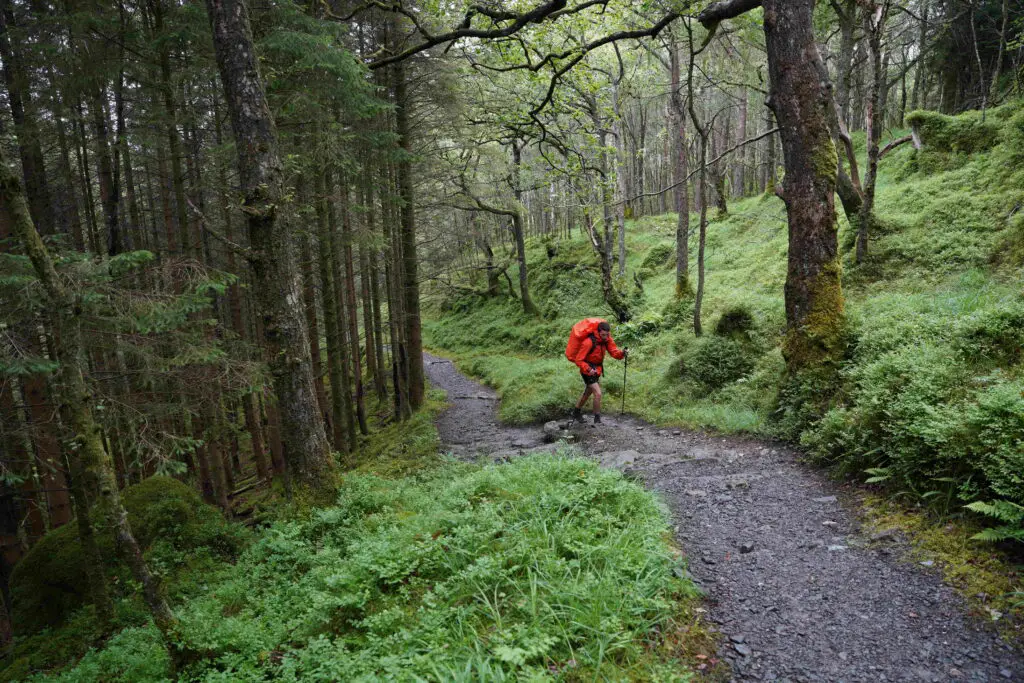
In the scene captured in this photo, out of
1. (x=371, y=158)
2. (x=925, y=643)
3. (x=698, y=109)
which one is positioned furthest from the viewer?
(x=698, y=109)

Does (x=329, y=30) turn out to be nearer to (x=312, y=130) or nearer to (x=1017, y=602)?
(x=312, y=130)

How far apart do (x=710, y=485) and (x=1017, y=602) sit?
103 inches

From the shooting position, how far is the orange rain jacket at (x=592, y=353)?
966cm

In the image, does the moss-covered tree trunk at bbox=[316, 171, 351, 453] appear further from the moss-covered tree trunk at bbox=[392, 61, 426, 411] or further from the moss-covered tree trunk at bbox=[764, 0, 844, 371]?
the moss-covered tree trunk at bbox=[764, 0, 844, 371]

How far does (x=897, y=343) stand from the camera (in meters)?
5.71

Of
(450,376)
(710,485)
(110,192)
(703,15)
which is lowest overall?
(450,376)

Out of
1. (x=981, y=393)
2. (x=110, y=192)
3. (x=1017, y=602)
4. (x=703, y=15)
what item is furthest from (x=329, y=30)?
(x=1017, y=602)

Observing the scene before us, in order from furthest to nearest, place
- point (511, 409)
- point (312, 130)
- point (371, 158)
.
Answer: point (511, 409) < point (371, 158) < point (312, 130)

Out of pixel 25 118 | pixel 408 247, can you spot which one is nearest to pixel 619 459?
pixel 408 247

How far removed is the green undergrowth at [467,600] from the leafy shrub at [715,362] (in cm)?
487

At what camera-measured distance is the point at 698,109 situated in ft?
102

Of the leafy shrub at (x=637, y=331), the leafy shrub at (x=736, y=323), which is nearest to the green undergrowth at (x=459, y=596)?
the leafy shrub at (x=736, y=323)

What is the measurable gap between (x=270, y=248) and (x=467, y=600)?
444 centimetres

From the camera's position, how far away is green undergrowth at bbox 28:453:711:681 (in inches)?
109
